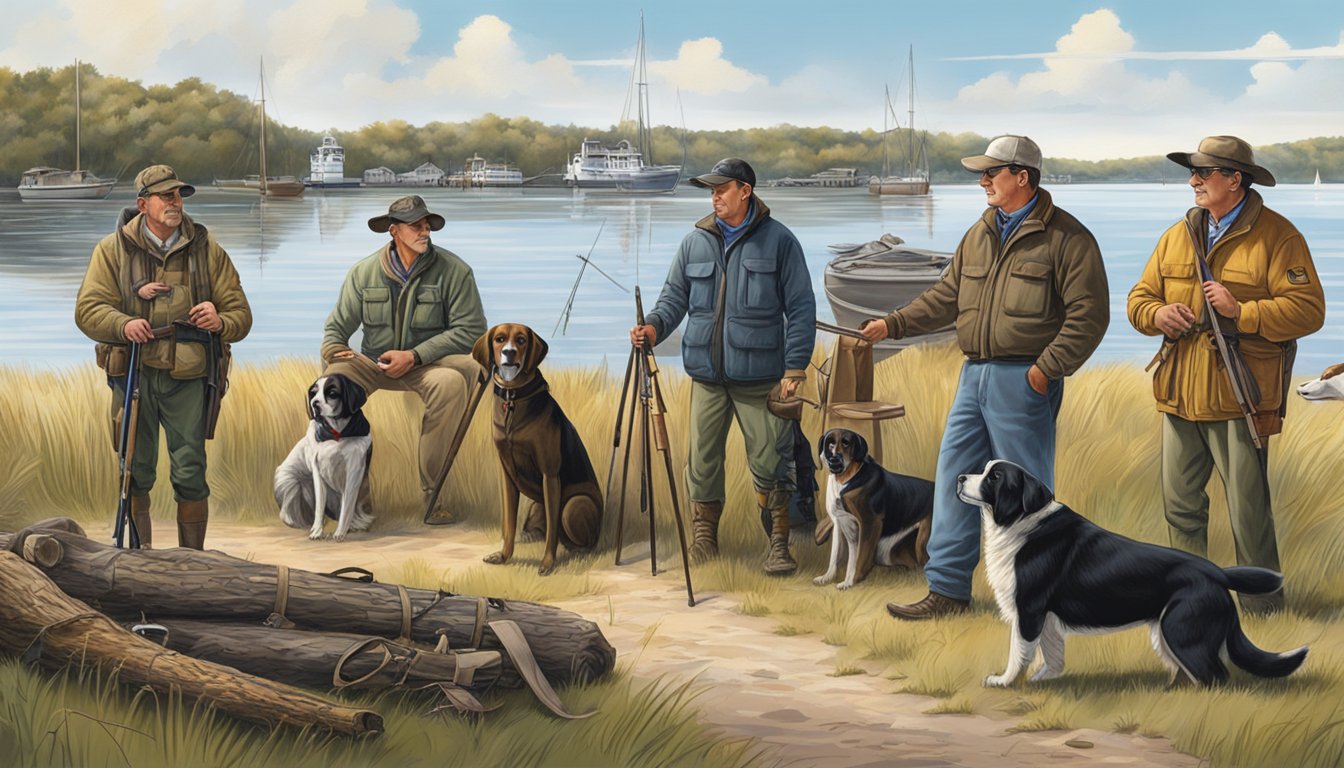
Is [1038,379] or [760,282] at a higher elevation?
[760,282]

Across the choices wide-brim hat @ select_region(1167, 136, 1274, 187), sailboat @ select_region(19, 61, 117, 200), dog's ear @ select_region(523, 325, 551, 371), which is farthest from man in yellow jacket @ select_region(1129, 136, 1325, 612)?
sailboat @ select_region(19, 61, 117, 200)

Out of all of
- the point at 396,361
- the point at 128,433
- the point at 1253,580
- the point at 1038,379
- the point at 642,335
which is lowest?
the point at 1253,580

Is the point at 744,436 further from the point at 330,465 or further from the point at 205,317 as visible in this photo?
the point at 205,317

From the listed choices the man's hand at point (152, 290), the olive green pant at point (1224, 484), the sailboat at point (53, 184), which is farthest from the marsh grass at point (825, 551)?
the sailboat at point (53, 184)

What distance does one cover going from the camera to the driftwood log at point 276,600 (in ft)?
17.2

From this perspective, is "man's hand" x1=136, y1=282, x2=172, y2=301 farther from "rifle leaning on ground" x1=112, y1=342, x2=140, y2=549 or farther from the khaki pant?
the khaki pant

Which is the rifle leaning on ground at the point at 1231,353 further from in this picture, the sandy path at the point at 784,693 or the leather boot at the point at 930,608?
the sandy path at the point at 784,693

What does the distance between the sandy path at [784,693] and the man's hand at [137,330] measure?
5.37 ft

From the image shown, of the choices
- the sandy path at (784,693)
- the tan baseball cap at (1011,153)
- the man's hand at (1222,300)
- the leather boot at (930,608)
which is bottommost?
the sandy path at (784,693)

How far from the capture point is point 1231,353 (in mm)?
6387

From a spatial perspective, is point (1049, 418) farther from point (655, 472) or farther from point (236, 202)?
point (236, 202)

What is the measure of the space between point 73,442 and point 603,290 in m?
15.6

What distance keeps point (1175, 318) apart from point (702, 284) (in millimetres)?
2396

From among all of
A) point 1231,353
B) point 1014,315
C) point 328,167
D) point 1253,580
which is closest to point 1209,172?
point 1231,353
